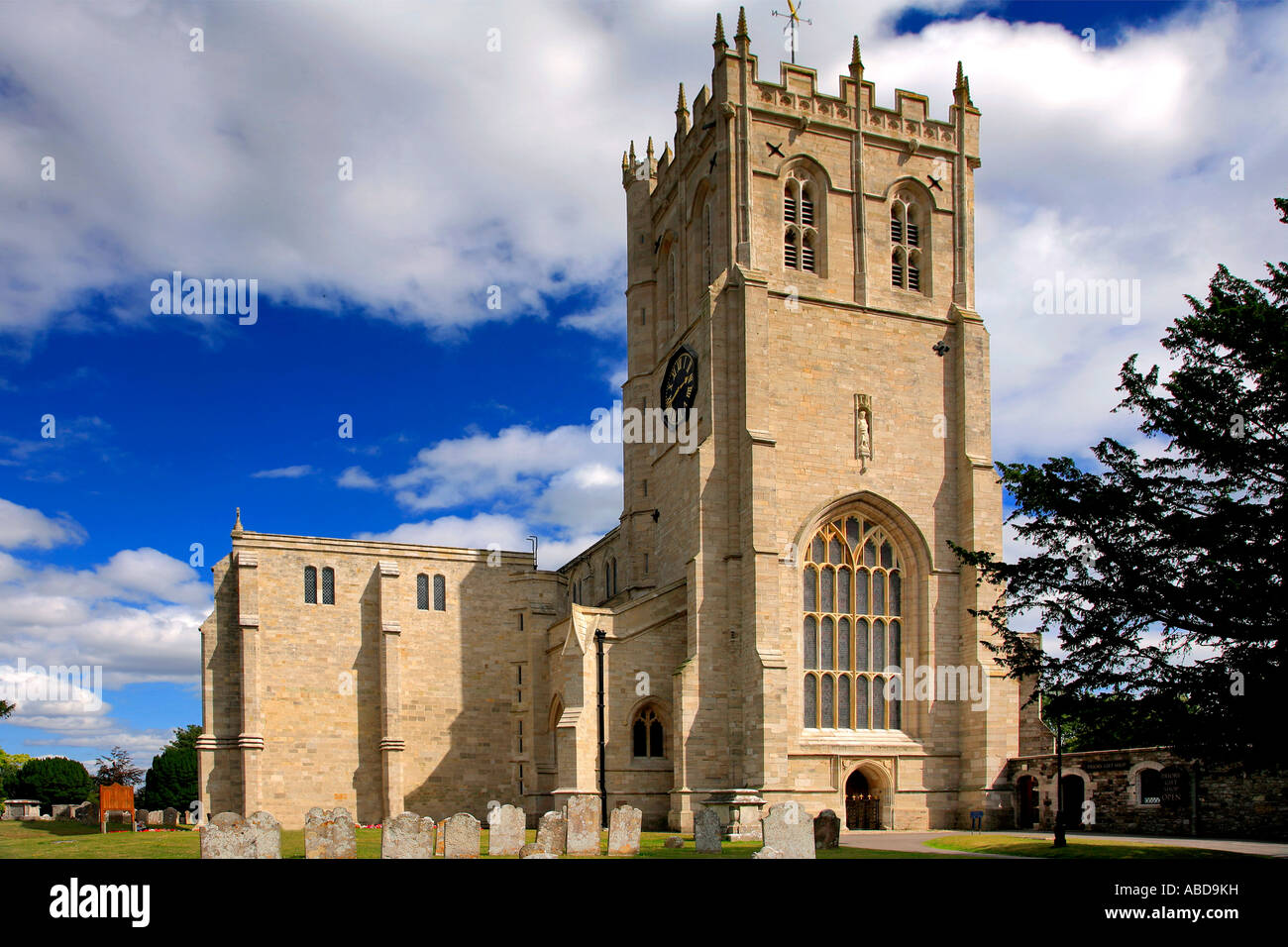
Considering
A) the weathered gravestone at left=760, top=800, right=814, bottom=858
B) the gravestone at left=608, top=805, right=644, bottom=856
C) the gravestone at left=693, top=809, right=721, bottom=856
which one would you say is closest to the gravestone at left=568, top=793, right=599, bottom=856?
the gravestone at left=608, top=805, right=644, bottom=856

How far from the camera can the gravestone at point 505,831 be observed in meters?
20.2

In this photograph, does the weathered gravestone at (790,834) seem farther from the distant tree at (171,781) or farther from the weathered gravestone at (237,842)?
the distant tree at (171,781)

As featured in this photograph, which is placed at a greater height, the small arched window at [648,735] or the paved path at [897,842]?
the small arched window at [648,735]

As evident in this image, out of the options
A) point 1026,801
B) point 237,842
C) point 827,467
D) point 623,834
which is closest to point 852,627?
point 827,467

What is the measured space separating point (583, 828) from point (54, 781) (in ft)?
158

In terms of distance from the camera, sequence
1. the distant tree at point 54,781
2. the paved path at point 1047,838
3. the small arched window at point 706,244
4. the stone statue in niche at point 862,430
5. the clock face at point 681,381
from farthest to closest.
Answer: the distant tree at point 54,781, the small arched window at point 706,244, the clock face at point 681,381, the stone statue in niche at point 862,430, the paved path at point 1047,838

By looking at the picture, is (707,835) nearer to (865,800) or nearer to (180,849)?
(865,800)

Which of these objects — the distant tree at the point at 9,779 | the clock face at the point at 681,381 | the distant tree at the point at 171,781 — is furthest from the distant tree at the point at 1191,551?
the distant tree at the point at 9,779

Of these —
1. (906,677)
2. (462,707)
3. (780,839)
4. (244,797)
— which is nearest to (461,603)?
(462,707)

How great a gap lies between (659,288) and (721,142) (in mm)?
7311

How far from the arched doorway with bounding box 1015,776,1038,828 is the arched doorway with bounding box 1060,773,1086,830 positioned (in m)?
1.08

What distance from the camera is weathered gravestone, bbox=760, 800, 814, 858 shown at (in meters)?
16.6

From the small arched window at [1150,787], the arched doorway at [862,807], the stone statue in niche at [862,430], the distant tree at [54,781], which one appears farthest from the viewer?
the distant tree at [54,781]

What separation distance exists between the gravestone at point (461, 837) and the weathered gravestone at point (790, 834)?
507 cm
